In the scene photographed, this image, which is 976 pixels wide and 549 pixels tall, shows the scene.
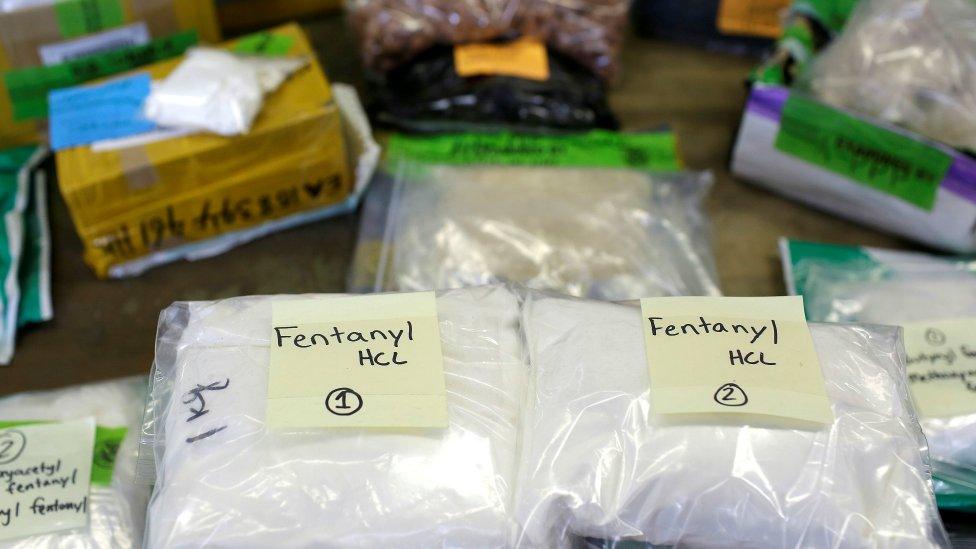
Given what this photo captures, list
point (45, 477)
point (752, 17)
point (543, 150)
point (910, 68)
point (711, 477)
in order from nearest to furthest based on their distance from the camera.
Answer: point (711, 477)
point (45, 477)
point (910, 68)
point (543, 150)
point (752, 17)

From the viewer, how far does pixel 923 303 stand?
0.73 metres

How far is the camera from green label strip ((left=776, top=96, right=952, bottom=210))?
2.66 ft

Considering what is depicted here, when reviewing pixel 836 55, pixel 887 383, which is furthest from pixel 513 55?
pixel 887 383

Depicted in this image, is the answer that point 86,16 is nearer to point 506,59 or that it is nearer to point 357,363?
point 506,59

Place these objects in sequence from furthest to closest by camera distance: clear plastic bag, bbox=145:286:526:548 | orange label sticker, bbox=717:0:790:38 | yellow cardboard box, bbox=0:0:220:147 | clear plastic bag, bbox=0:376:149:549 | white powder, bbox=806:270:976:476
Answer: orange label sticker, bbox=717:0:790:38 < yellow cardboard box, bbox=0:0:220:147 < white powder, bbox=806:270:976:476 < clear plastic bag, bbox=0:376:149:549 < clear plastic bag, bbox=145:286:526:548

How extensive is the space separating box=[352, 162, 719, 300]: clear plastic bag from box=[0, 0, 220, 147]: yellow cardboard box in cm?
31

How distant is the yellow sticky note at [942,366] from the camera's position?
0.63 metres

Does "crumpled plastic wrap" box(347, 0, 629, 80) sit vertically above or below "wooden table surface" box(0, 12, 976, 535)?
above

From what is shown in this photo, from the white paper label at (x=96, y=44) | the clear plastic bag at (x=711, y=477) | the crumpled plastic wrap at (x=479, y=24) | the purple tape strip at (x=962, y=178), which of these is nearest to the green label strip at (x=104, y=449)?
the clear plastic bag at (x=711, y=477)

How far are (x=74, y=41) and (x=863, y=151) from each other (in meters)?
0.89

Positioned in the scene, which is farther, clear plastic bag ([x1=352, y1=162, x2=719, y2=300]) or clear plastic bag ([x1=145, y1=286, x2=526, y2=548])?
clear plastic bag ([x1=352, y1=162, x2=719, y2=300])

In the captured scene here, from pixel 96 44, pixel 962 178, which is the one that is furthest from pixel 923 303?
pixel 96 44

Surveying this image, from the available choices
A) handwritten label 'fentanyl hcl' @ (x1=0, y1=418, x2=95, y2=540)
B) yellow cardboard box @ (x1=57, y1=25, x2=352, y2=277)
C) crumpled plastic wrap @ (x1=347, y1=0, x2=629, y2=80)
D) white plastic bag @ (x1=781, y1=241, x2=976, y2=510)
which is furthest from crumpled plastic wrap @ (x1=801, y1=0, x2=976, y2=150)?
handwritten label 'fentanyl hcl' @ (x1=0, y1=418, x2=95, y2=540)

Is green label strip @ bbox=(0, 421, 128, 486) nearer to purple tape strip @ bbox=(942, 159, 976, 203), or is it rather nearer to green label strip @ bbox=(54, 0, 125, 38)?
green label strip @ bbox=(54, 0, 125, 38)
